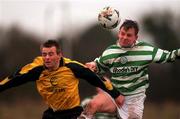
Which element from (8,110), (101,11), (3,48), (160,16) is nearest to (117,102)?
(101,11)

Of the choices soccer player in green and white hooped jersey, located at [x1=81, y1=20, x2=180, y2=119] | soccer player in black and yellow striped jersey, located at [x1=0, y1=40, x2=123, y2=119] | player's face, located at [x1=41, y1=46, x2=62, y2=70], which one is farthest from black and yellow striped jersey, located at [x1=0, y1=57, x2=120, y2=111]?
soccer player in green and white hooped jersey, located at [x1=81, y1=20, x2=180, y2=119]

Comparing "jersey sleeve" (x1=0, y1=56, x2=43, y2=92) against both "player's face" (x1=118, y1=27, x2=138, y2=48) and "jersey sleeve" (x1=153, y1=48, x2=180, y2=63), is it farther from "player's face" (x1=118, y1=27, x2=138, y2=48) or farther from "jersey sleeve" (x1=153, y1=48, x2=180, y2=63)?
"jersey sleeve" (x1=153, y1=48, x2=180, y2=63)

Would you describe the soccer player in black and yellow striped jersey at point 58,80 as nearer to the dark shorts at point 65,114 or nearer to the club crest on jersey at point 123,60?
the dark shorts at point 65,114

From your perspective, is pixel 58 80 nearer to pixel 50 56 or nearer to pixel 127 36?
pixel 50 56

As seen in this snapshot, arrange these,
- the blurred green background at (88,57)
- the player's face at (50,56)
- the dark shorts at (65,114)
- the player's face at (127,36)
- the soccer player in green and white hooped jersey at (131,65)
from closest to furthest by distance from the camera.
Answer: the player's face at (50,56) → the dark shorts at (65,114) → the player's face at (127,36) → the soccer player in green and white hooped jersey at (131,65) → the blurred green background at (88,57)

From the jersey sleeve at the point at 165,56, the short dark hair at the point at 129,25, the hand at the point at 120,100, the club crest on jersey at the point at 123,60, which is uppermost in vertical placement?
the short dark hair at the point at 129,25

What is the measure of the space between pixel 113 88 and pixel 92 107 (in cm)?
72

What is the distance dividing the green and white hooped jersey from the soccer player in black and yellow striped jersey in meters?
0.48

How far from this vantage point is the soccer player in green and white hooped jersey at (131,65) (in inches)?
606

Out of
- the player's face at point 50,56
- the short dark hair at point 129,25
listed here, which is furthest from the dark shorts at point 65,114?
the short dark hair at point 129,25

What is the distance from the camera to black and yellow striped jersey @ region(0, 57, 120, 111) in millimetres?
15000

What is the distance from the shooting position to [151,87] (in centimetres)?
3834

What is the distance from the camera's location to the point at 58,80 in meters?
15.1

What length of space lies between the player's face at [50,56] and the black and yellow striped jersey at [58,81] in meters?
0.14
